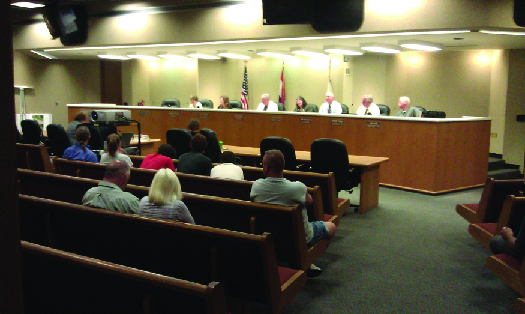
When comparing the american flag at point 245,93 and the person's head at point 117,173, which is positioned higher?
the american flag at point 245,93

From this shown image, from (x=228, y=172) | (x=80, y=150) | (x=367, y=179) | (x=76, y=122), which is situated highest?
(x=76, y=122)

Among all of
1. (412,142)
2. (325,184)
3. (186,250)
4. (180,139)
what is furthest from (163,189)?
(412,142)

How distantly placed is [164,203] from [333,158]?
3150 millimetres

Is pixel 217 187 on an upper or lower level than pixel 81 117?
lower

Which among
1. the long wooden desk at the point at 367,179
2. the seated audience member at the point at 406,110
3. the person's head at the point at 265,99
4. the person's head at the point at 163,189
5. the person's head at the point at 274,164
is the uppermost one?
the person's head at the point at 265,99

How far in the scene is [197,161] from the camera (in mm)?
4938

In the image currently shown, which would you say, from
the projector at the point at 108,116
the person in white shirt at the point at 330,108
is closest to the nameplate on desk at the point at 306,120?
the person in white shirt at the point at 330,108

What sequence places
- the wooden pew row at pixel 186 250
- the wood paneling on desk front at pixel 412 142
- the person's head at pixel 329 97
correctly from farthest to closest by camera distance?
the person's head at pixel 329 97 → the wood paneling on desk front at pixel 412 142 → the wooden pew row at pixel 186 250

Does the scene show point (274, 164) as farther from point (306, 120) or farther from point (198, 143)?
point (306, 120)

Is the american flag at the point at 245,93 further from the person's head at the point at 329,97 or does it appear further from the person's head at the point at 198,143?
the person's head at the point at 198,143

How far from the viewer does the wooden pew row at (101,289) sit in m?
1.79

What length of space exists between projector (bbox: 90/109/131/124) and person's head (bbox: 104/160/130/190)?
4.35 m

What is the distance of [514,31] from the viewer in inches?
265

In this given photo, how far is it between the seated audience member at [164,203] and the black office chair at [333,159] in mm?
2992
